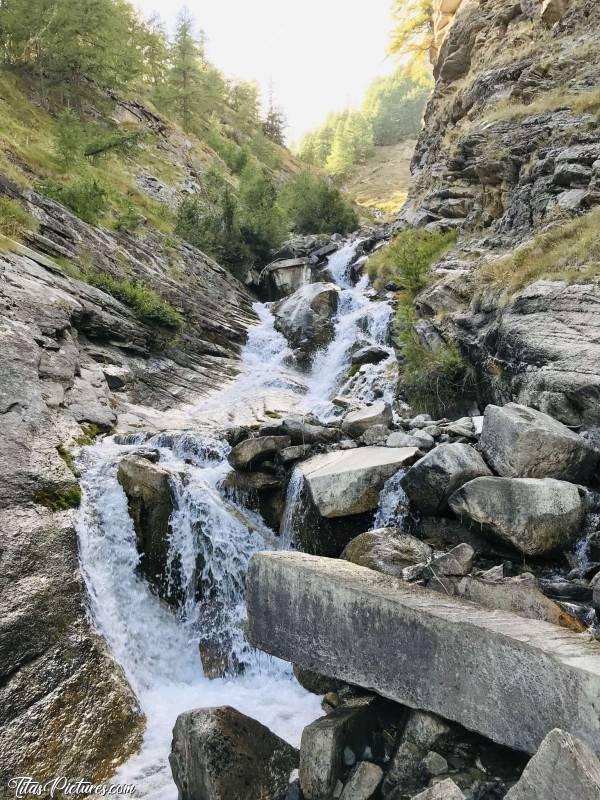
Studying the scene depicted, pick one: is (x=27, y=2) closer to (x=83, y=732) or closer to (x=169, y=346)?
(x=169, y=346)

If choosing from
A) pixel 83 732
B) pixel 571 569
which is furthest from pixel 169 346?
pixel 571 569

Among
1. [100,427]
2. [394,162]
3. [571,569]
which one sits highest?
[394,162]

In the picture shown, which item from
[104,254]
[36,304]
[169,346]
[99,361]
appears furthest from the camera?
[104,254]

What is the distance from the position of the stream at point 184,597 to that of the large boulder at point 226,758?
62 cm

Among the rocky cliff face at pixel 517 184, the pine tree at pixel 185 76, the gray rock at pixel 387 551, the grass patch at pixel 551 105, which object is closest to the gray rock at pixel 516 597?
the gray rock at pixel 387 551

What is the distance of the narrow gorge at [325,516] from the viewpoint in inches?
160

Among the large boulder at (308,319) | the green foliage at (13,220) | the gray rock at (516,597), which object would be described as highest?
the green foliage at (13,220)

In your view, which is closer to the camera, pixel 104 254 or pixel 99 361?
pixel 99 361

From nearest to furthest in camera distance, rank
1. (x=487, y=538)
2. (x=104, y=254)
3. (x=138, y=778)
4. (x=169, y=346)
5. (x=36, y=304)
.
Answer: (x=138, y=778), (x=487, y=538), (x=36, y=304), (x=169, y=346), (x=104, y=254)

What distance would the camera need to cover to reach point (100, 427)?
11000mm

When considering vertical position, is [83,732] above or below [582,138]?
below

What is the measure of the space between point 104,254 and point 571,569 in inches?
730

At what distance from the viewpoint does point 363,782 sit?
12.9 ft

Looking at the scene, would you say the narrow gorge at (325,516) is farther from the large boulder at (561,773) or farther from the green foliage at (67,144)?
the green foliage at (67,144)
